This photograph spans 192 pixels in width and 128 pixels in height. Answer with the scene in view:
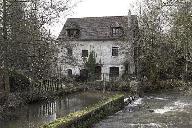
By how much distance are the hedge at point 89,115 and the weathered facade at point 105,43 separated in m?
19.9

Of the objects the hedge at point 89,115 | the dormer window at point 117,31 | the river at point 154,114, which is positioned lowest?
the river at point 154,114

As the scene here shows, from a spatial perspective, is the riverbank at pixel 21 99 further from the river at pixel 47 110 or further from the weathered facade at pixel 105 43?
the weathered facade at pixel 105 43

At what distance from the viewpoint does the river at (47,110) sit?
19041 millimetres

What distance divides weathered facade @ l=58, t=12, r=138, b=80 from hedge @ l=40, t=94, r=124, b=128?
19948 mm

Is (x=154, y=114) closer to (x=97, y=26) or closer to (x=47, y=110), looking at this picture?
(x=47, y=110)

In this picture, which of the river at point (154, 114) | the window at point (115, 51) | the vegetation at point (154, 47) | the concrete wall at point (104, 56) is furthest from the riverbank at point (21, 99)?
the window at point (115, 51)

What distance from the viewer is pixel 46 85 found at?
2875 cm

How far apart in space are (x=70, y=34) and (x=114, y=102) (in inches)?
1017

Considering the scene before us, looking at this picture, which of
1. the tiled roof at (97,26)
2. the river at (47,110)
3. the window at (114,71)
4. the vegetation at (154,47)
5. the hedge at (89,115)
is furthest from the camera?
the tiled roof at (97,26)

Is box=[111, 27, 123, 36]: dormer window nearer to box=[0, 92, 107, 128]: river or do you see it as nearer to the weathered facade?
the weathered facade

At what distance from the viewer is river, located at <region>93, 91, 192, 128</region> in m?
19.2

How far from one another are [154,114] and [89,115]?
5378mm

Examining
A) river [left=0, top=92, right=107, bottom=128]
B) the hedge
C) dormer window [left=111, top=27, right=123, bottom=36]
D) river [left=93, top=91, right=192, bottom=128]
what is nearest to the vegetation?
dormer window [left=111, top=27, right=123, bottom=36]

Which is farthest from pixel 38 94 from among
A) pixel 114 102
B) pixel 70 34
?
pixel 70 34
